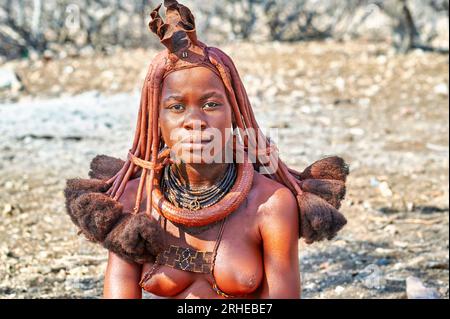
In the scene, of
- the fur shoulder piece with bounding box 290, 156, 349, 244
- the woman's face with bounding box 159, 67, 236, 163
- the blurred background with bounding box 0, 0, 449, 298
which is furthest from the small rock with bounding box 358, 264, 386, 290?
the woman's face with bounding box 159, 67, 236, 163

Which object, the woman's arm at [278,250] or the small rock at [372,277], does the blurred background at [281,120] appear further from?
the woman's arm at [278,250]

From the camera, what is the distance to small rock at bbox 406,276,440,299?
4.59 metres

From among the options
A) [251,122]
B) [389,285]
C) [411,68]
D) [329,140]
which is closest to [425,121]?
[329,140]

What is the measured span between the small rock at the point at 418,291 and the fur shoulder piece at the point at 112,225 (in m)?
2.17

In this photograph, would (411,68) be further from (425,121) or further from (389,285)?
(389,285)

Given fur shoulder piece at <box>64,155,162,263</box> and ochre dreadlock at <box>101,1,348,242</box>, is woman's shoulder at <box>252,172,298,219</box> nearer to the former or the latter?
ochre dreadlock at <box>101,1,348,242</box>

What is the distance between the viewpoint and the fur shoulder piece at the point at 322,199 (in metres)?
2.88

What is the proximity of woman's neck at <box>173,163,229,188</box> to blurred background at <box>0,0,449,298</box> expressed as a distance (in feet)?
5.92

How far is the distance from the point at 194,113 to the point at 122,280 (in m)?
0.60

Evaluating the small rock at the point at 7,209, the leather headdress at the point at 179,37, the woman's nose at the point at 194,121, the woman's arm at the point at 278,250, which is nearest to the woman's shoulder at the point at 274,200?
the woman's arm at the point at 278,250

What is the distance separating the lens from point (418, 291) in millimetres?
4637

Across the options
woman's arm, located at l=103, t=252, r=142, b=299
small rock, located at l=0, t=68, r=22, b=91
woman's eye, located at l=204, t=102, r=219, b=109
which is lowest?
woman's arm, located at l=103, t=252, r=142, b=299

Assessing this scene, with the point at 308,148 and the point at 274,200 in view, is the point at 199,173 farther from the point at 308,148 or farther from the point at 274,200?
the point at 308,148
